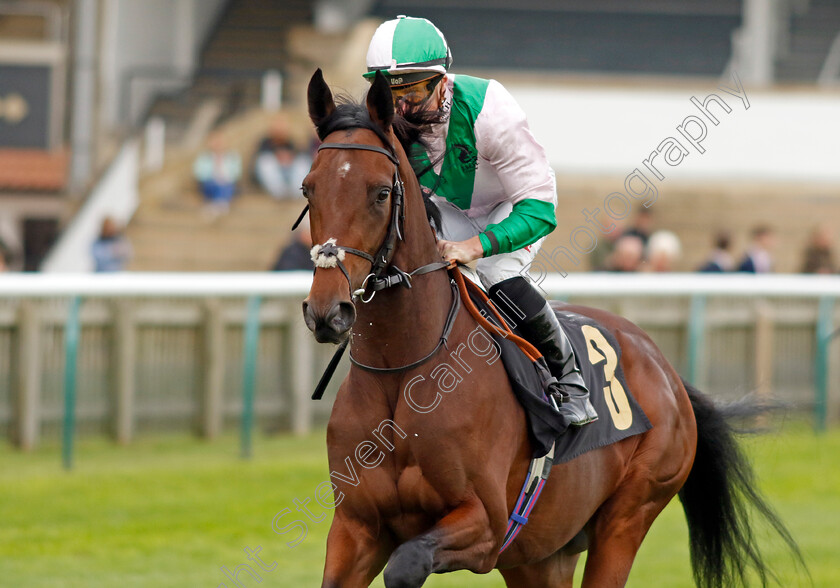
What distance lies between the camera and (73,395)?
7711 mm

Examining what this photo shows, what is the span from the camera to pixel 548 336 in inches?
154

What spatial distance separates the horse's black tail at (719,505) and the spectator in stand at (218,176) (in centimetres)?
971

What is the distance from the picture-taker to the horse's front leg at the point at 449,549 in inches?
126

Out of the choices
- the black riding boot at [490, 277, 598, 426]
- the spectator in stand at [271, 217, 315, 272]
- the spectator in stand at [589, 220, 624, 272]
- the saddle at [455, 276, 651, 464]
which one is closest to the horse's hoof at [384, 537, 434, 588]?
the saddle at [455, 276, 651, 464]

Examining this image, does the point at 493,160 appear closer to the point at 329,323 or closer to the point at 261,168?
the point at 329,323

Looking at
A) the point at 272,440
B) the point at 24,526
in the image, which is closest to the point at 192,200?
the point at 272,440

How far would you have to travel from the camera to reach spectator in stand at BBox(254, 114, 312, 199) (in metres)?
13.4

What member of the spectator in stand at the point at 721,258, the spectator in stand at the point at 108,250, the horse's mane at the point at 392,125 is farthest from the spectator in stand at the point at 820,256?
the horse's mane at the point at 392,125

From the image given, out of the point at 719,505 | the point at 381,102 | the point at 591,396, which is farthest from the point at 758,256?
the point at 381,102

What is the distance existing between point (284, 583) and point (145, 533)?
1184 mm

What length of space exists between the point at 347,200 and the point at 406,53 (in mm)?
597

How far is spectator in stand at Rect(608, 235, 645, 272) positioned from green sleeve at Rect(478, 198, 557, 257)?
640 cm

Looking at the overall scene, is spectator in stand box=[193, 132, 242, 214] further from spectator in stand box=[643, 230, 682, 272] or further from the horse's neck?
the horse's neck

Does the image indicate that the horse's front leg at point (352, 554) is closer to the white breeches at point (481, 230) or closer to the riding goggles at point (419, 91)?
the white breeches at point (481, 230)
